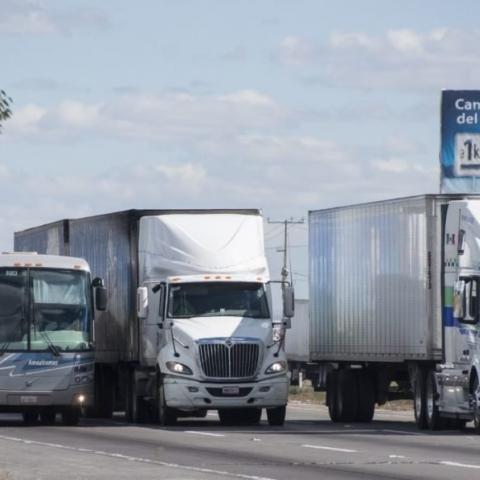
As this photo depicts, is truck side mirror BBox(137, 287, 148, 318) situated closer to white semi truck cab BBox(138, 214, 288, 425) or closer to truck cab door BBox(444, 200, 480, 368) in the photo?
white semi truck cab BBox(138, 214, 288, 425)

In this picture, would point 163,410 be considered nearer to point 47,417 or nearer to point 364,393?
point 364,393

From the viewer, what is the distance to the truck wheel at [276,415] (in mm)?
37469

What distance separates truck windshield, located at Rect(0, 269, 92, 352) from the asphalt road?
62.8 inches

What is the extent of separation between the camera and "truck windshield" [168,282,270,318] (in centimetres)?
3681

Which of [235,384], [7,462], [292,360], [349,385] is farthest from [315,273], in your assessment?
[292,360]

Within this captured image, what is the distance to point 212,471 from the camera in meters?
23.2

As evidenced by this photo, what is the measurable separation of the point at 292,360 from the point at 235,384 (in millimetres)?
28583

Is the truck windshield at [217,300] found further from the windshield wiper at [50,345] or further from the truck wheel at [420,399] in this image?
the truck wheel at [420,399]

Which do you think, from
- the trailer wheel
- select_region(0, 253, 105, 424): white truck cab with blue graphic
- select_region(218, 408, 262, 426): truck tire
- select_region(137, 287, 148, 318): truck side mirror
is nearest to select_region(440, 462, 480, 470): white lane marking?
the trailer wheel

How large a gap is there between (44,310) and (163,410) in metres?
2.91

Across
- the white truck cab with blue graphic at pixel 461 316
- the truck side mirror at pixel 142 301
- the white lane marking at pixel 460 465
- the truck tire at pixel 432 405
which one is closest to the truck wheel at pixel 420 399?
the truck tire at pixel 432 405

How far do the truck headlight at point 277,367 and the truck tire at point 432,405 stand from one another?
2.91m

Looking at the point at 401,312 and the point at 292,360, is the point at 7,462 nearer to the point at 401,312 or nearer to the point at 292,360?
the point at 401,312

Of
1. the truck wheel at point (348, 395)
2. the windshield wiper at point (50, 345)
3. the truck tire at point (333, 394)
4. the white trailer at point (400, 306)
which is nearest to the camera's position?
the white trailer at point (400, 306)
